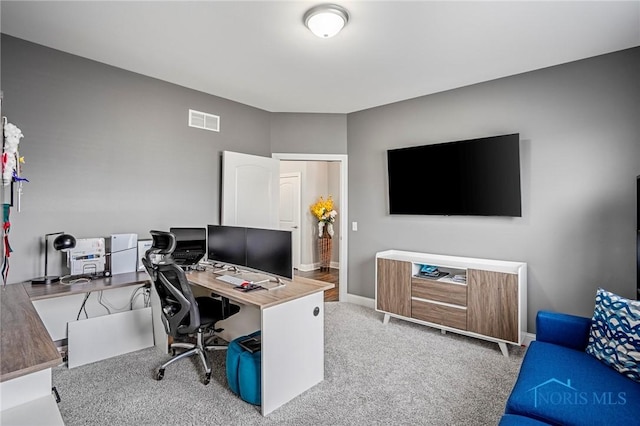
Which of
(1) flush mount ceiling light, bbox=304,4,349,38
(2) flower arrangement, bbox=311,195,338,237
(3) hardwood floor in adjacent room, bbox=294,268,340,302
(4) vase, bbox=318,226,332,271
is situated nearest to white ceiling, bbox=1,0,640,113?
(1) flush mount ceiling light, bbox=304,4,349,38

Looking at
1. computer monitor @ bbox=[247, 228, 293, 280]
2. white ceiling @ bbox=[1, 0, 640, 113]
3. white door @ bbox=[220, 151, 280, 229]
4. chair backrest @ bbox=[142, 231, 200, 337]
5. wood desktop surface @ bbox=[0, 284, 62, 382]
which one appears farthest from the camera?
white door @ bbox=[220, 151, 280, 229]

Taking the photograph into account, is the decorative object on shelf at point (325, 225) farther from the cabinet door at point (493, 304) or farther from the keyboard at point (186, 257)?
the cabinet door at point (493, 304)

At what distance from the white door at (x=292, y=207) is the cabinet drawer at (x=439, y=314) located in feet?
11.4

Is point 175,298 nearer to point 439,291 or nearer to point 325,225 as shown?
point 439,291

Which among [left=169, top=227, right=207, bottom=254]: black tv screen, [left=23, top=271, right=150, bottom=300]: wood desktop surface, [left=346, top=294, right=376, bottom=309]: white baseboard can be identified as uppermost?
[left=169, top=227, right=207, bottom=254]: black tv screen

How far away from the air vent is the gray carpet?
8.03 feet

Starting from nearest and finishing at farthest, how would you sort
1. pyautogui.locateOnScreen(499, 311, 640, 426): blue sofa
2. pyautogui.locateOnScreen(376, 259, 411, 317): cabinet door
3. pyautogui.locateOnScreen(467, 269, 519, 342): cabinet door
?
pyautogui.locateOnScreen(499, 311, 640, 426): blue sofa
pyautogui.locateOnScreen(467, 269, 519, 342): cabinet door
pyautogui.locateOnScreen(376, 259, 411, 317): cabinet door

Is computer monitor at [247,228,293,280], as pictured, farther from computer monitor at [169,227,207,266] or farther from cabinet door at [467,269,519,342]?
cabinet door at [467,269,519,342]

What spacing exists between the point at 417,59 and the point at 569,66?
140cm

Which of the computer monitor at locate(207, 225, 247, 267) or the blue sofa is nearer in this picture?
the blue sofa

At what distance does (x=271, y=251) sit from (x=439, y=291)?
1.77 metres

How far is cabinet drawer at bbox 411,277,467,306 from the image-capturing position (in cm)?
312

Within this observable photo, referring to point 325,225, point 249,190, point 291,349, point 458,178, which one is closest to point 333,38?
point 458,178

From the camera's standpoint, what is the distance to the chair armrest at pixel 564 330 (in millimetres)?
1987
